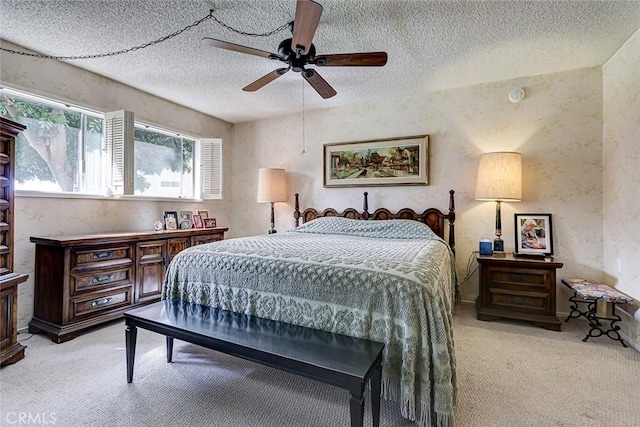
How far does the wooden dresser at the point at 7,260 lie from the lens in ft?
6.93

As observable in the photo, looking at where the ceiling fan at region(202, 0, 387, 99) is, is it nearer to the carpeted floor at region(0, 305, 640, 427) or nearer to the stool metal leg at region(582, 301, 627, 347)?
the carpeted floor at region(0, 305, 640, 427)

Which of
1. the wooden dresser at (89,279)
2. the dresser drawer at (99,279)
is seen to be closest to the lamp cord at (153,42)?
the wooden dresser at (89,279)

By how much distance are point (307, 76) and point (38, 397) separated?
2.81 metres

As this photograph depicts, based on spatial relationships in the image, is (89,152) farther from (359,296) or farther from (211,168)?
(359,296)

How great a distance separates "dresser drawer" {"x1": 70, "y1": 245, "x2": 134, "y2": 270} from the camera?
2.64 meters

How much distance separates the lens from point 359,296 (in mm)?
1642

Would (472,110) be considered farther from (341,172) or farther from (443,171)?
(341,172)

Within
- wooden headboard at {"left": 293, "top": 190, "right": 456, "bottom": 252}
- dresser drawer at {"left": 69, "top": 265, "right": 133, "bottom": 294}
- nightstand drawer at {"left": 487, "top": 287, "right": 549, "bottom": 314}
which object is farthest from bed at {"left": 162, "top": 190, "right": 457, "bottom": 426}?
wooden headboard at {"left": 293, "top": 190, "right": 456, "bottom": 252}

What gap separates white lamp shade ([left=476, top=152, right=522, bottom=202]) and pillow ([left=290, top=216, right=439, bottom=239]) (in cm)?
74

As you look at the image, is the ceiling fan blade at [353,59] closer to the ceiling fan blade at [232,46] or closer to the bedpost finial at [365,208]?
the ceiling fan blade at [232,46]

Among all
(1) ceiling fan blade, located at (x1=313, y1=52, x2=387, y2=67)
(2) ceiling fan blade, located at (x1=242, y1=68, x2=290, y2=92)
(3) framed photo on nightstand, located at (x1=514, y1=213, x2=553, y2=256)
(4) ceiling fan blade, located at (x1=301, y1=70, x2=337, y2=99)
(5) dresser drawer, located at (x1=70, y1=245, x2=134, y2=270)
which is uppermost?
(2) ceiling fan blade, located at (x1=242, y1=68, x2=290, y2=92)

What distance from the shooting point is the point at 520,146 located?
10.9 ft

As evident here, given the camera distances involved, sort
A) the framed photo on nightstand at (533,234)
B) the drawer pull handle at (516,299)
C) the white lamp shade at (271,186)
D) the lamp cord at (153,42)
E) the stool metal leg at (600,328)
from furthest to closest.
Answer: the white lamp shade at (271,186), the framed photo on nightstand at (533,234), the drawer pull handle at (516,299), the stool metal leg at (600,328), the lamp cord at (153,42)

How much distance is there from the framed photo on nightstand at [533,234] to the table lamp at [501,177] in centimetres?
34
